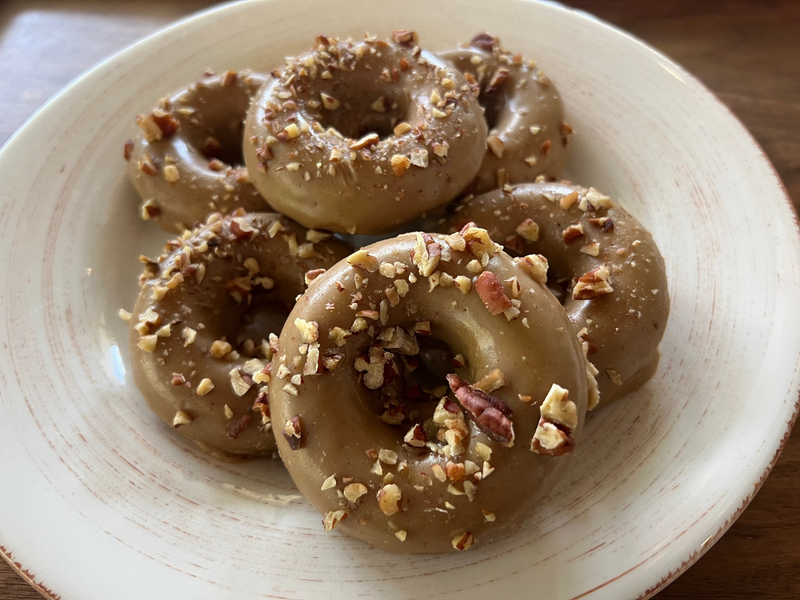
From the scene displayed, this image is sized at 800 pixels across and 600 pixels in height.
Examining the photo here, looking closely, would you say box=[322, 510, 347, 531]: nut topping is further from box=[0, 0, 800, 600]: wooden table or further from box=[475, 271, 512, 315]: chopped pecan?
box=[0, 0, 800, 600]: wooden table

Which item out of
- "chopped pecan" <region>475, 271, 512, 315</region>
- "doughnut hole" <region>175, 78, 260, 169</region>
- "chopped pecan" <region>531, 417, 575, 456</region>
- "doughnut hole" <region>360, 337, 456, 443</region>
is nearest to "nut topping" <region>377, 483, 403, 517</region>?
"doughnut hole" <region>360, 337, 456, 443</region>

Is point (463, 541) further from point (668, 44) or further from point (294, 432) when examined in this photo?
point (668, 44)

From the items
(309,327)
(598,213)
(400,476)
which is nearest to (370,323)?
(309,327)

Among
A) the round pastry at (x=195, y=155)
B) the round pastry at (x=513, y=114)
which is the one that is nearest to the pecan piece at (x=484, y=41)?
the round pastry at (x=513, y=114)

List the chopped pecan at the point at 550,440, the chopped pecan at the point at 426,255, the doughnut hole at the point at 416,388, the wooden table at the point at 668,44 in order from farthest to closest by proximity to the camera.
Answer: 1. the wooden table at the point at 668,44
2. the doughnut hole at the point at 416,388
3. the chopped pecan at the point at 426,255
4. the chopped pecan at the point at 550,440

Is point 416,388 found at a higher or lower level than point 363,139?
lower

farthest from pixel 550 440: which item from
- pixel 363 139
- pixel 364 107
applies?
pixel 364 107

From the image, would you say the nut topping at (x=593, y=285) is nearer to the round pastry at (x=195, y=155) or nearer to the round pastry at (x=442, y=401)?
the round pastry at (x=442, y=401)
